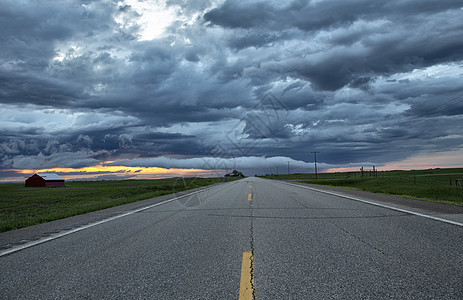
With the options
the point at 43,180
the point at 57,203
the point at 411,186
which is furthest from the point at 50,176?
the point at 411,186

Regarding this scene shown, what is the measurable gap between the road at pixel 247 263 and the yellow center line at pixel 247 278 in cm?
1

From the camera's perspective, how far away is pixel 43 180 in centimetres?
8156

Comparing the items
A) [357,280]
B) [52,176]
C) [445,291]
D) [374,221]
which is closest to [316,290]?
[357,280]

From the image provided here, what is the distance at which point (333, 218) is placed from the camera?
27.8 feet

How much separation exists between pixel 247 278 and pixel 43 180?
93214mm

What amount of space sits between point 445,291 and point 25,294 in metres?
4.67

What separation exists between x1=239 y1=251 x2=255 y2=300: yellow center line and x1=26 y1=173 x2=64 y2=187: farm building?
91978 mm

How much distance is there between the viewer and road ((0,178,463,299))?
3.40 metres

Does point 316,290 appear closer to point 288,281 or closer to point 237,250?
point 288,281

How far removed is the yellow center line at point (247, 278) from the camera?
10.8 ft

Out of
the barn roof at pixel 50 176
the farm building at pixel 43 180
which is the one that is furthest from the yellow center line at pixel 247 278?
the barn roof at pixel 50 176

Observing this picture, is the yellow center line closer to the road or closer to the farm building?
the road

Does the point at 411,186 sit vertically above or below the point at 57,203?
above

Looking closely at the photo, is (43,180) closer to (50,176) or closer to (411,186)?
(50,176)
